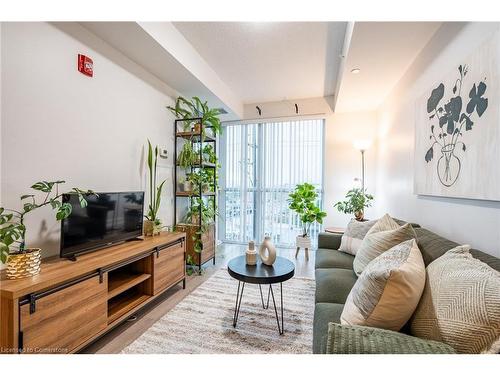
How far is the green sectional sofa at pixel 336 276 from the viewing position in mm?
1106

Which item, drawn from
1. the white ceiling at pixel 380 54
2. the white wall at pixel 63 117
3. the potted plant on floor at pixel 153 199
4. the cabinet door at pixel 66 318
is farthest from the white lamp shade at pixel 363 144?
the cabinet door at pixel 66 318

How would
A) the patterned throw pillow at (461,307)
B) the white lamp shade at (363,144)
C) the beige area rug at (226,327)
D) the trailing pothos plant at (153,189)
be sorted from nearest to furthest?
the patterned throw pillow at (461,307) → the beige area rug at (226,327) → the trailing pothos plant at (153,189) → the white lamp shade at (363,144)

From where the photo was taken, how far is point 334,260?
2129 mm

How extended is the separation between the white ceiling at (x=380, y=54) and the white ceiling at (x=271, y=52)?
33cm

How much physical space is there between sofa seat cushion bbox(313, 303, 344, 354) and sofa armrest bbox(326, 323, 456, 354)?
26 cm

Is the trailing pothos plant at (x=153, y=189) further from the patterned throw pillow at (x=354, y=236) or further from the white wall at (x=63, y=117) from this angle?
the patterned throw pillow at (x=354, y=236)

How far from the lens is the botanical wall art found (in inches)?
46.6

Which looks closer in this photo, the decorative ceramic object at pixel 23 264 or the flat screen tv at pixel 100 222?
the decorative ceramic object at pixel 23 264

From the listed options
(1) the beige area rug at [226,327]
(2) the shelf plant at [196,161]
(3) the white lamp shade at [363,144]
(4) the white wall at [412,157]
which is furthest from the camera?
(3) the white lamp shade at [363,144]

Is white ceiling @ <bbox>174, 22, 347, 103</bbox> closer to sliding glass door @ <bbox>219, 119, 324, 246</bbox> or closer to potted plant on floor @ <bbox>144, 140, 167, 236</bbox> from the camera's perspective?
sliding glass door @ <bbox>219, 119, 324, 246</bbox>

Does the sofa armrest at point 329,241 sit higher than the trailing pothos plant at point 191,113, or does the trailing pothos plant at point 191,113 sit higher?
the trailing pothos plant at point 191,113

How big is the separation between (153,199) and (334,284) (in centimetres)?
212

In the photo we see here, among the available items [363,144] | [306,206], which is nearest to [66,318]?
[306,206]

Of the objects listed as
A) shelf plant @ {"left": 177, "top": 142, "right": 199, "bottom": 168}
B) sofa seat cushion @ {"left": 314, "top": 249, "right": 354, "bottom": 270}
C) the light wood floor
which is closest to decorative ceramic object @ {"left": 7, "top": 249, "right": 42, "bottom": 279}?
the light wood floor
